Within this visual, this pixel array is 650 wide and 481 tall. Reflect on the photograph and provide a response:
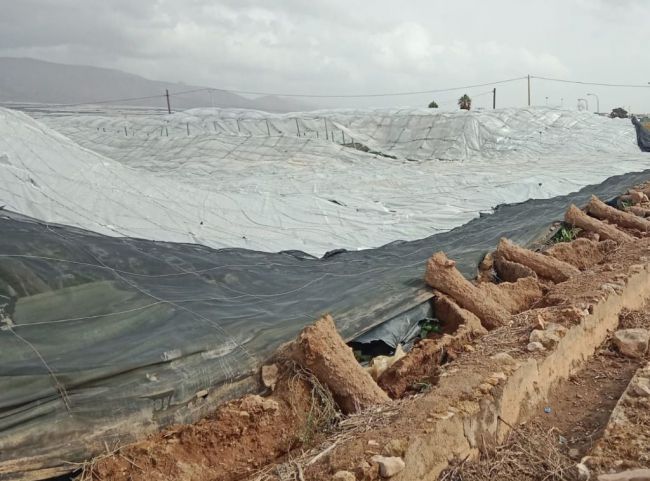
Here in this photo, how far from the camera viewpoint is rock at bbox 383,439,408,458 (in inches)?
112

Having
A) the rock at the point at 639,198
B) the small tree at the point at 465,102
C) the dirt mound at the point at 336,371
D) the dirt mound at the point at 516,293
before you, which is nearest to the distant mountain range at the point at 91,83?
the small tree at the point at 465,102

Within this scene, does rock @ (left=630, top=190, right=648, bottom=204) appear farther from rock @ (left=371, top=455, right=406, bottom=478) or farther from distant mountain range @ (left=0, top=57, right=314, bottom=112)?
distant mountain range @ (left=0, top=57, right=314, bottom=112)

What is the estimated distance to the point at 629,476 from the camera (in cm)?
272

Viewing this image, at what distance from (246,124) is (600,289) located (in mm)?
17995

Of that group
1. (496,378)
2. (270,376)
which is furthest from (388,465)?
(270,376)

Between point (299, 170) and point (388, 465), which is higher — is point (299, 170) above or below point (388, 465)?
above

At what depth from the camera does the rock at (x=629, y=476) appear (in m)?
2.70

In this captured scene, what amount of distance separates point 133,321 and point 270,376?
39.6 inches

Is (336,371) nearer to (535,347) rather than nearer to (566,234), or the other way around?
(535,347)

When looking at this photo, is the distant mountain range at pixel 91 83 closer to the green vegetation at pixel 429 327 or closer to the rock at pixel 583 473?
the green vegetation at pixel 429 327

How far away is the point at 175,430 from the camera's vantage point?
3.26 meters

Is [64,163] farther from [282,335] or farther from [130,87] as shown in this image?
[130,87]

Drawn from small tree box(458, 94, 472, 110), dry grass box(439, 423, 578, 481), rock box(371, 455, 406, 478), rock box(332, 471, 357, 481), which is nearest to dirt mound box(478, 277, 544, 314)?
dry grass box(439, 423, 578, 481)

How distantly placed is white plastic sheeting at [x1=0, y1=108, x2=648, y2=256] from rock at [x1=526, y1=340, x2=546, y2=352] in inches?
143
